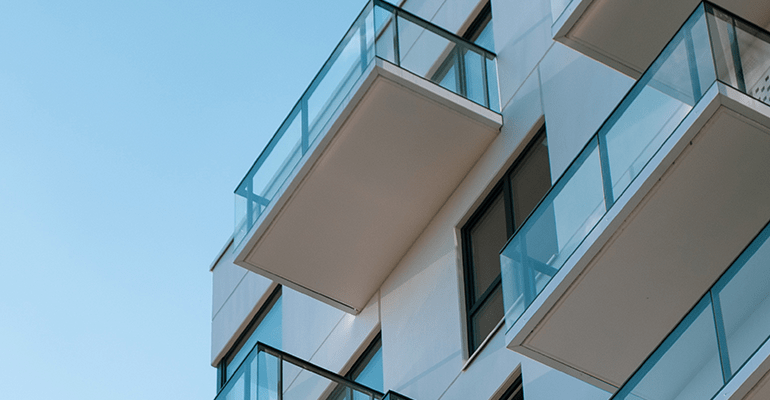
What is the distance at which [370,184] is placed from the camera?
13.9 m

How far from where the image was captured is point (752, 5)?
10.8 meters

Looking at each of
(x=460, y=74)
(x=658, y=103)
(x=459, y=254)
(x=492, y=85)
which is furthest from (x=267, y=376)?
(x=658, y=103)

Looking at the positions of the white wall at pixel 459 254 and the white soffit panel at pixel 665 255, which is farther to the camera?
the white wall at pixel 459 254

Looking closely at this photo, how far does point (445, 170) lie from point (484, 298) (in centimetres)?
152

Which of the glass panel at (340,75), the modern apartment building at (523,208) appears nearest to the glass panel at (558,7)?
the modern apartment building at (523,208)

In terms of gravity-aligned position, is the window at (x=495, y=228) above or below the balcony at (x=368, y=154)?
below

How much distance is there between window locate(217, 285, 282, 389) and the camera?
714 inches

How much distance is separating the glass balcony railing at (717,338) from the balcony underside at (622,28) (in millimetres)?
3169

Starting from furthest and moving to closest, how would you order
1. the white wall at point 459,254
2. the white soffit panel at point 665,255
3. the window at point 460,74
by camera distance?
the window at point 460,74 → the white wall at point 459,254 → the white soffit panel at point 665,255

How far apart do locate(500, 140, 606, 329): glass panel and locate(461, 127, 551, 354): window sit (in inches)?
70.6

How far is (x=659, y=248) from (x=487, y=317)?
3162 millimetres

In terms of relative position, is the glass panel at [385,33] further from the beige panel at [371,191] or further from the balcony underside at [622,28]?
the balcony underside at [622,28]

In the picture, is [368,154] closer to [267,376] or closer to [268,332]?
[267,376]

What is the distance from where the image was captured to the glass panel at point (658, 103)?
9.78 meters
